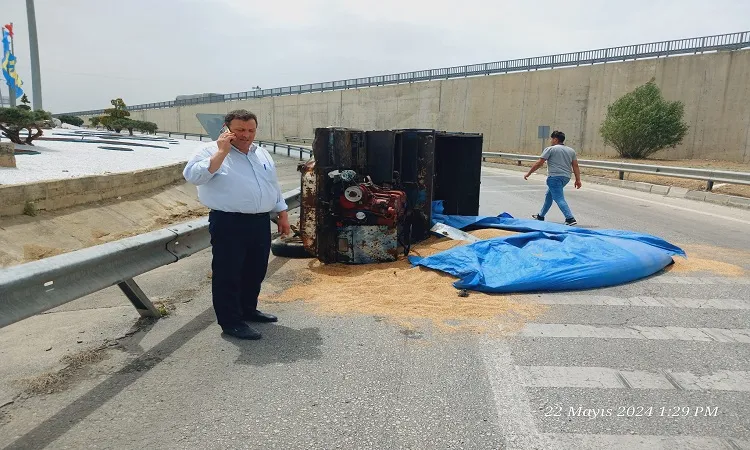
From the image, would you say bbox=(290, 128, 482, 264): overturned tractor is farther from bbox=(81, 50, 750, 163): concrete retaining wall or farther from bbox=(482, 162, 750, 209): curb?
bbox=(81, 50, 750, 163): concrete retaining wall

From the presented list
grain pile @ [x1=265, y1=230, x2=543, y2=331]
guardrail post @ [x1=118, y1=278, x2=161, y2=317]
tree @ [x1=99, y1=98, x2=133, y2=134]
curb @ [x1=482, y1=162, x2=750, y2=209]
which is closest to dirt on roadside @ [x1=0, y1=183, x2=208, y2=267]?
guardrail post @ [x1=118, y1=278, x2=161, y2=317]

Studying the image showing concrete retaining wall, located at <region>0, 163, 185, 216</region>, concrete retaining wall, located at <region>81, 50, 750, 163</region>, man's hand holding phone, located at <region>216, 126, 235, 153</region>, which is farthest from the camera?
concrete retaining wall, located at <region>81, 50, 750, 163</region>

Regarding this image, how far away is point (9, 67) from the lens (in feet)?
129

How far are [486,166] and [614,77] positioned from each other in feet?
37.7

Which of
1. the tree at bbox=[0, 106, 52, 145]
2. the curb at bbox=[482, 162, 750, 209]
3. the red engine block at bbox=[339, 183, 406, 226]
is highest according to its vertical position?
the tree at bbox=[0, 106, 52, 145]

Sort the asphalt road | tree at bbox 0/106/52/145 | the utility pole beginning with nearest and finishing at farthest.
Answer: the asphalt road, tree at bbox 0/106/52/145, the utility pole

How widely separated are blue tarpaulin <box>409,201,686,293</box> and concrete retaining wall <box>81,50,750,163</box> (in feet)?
88.3

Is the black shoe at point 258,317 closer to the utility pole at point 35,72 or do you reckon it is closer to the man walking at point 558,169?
the man walking at point 558,169

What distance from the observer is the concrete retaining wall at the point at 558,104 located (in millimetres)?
27594

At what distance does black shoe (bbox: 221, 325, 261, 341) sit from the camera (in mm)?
3875

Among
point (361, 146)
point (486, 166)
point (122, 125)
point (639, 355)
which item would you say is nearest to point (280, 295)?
point (361, 146)

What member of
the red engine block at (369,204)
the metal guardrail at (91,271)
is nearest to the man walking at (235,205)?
the metal guardrail at (91,271)

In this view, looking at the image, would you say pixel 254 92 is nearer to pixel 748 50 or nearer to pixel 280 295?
pixel 748 50

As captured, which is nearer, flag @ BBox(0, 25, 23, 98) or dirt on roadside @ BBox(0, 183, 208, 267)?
dirt on roadside @ BBox(0, 183, 208, 267)
